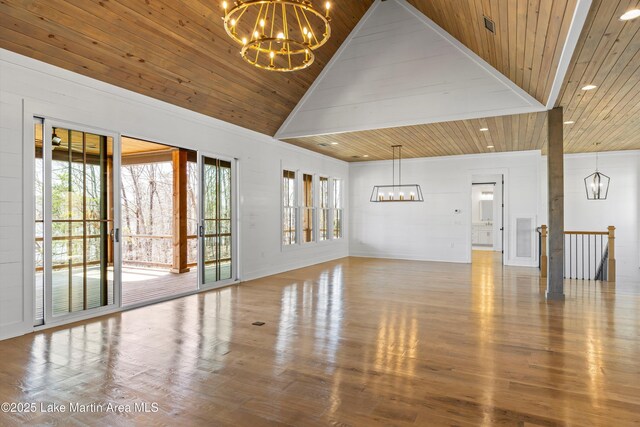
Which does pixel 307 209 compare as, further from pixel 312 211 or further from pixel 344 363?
pixel 344 363

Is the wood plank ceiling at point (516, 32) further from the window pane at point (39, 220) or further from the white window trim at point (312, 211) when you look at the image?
the window pane at point (39, 220)

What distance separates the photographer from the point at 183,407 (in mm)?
2496

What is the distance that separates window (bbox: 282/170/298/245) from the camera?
8602 mm

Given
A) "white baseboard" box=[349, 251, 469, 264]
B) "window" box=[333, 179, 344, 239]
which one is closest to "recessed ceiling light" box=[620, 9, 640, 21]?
"white baseboard" box=[349, 251, 469, 264]

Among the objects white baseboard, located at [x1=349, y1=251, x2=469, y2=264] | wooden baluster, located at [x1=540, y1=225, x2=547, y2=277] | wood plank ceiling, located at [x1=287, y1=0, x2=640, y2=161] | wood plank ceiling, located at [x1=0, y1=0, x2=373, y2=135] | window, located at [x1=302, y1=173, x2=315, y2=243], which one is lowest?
white baseboard, located at [x1=349, y1=251, x2=469, y2=264]

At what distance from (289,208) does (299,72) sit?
3.14 meters

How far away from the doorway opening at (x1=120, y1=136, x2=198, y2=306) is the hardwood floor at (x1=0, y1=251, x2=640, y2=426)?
3220mm

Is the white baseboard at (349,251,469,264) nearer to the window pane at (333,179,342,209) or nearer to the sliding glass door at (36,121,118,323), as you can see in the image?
the window pane at (333,179,342,209)

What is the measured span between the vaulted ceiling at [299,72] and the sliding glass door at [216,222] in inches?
37.5

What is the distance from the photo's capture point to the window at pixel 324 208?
10219 millimetres

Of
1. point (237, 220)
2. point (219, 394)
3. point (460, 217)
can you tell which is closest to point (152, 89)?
point (237, 220)

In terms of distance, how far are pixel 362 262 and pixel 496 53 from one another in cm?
599

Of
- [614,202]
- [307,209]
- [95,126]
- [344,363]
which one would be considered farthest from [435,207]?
[95,126]

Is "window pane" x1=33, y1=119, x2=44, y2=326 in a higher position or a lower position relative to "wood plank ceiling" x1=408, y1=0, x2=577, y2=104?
lower
